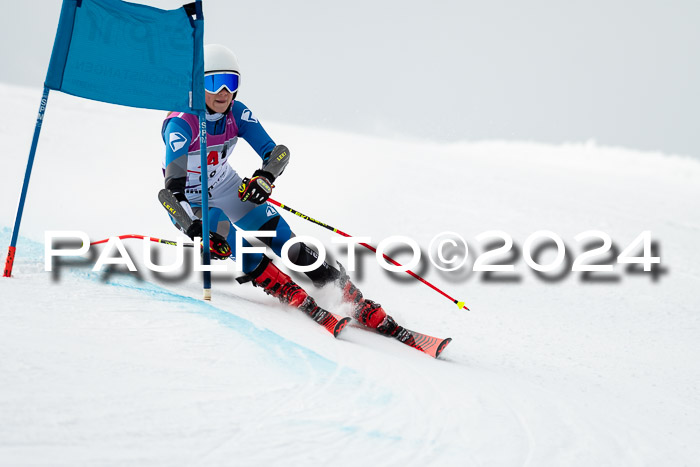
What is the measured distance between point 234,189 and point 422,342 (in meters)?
1.58

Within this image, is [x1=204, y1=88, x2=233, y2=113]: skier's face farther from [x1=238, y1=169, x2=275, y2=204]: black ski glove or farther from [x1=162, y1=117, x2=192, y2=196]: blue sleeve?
[x1=238, y1=169, x2=275, y2=204]: black ski glove

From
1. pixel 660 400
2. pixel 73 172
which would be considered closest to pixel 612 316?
pixel 660 400

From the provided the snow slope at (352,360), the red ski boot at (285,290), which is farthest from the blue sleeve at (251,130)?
the snow slope at (352,360)

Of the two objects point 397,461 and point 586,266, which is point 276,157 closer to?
point 397,461

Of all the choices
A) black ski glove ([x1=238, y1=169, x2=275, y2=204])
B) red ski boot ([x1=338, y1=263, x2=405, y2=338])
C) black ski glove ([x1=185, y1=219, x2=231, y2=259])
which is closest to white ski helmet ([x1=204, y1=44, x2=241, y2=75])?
black ski glove ([x1=238, y1=169, x2=275, y2=204])

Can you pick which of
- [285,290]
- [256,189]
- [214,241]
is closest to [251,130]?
[256,189]

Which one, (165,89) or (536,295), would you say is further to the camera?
(536,295)

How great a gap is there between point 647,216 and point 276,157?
20.5 feet

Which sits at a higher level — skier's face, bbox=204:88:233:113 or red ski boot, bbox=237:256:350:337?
skier's face, bbox=204:88:233:113

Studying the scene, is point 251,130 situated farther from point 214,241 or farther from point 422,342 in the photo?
point 422,342

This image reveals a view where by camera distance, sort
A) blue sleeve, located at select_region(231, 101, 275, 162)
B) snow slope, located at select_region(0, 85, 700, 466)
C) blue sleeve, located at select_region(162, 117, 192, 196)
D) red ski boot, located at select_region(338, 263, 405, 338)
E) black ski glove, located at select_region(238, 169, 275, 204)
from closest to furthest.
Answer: snow slope, located at select_region(0, 85, 700, 466)
blue sleeve, located at select_region(162, 117, 192, 196)
black ski glove, located at select_region(238, 169, 275, 204)
red ski boot, located at select_region(338, 263, 405, 338)
blue sleeve, located at select_region(231, 101, 275, 162)

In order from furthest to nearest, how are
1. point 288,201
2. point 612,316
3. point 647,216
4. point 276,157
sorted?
point 647,216 → point 288,201 → point 612,316 → point 276,157

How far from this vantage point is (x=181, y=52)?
3.21m

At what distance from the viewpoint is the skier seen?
11.9ft
